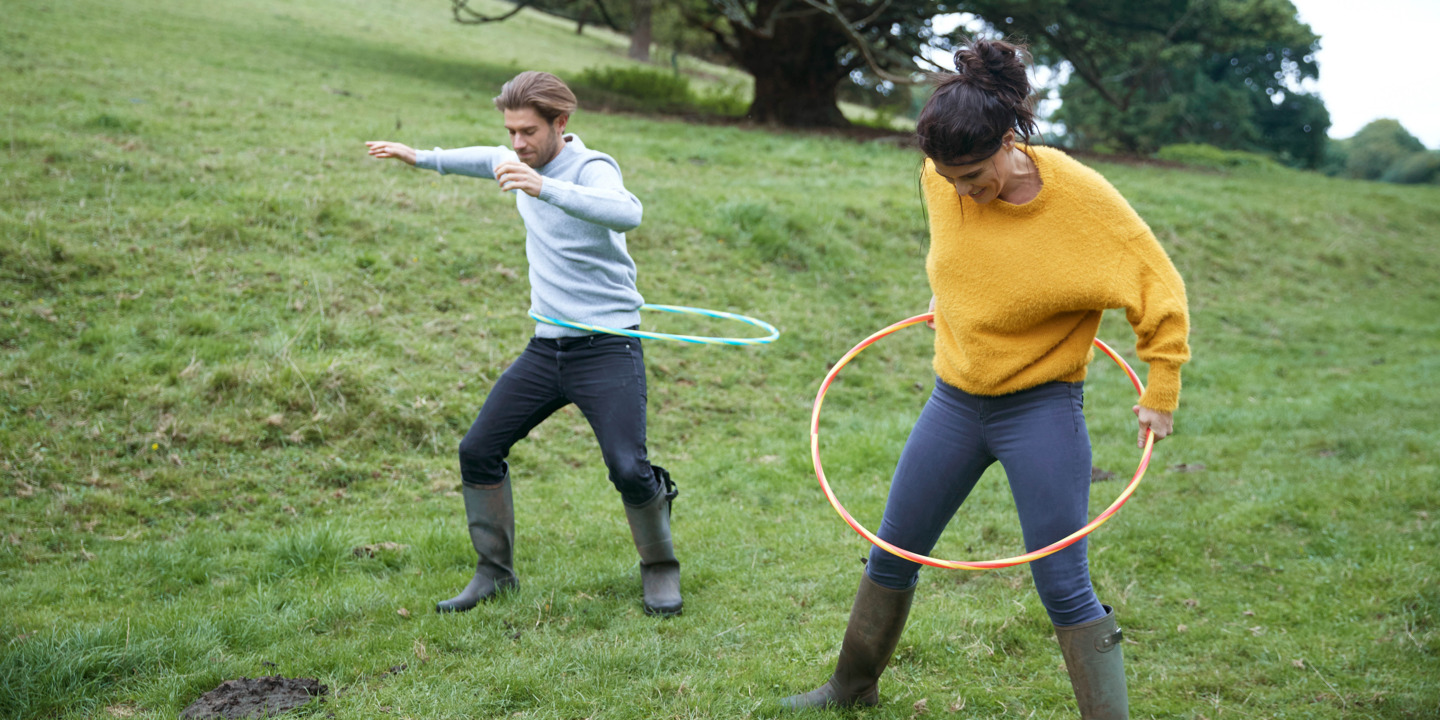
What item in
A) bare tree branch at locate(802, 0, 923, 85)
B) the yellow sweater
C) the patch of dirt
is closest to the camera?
the yellow sweater

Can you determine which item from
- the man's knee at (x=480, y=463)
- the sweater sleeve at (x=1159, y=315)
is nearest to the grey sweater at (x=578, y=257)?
the man's knee at (x=480, y=463)

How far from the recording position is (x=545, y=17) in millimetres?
43344

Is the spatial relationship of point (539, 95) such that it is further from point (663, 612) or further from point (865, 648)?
point (865, 648)

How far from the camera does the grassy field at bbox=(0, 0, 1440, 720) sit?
3.83 m

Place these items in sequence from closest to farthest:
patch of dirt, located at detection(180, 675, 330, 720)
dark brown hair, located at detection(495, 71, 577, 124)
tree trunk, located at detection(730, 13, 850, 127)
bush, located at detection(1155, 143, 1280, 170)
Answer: patch of dirt, located at detection(180, 675, 330, 720) → dark brown hair, located at detection(495, 71, 577, 124) → tree trunk, located at detection(730, 13, 850, 127) → bush, located at detection(1155, 143, 1280, 170)

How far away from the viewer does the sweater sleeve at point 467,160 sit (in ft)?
14.0

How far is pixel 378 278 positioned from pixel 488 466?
4319mm

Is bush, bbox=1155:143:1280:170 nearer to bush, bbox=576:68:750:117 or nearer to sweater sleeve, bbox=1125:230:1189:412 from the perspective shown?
bush, bbox=576:68:750:117

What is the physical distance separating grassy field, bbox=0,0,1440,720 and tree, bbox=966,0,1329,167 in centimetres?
789

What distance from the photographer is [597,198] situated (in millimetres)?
3693

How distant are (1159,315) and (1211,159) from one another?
24.7m

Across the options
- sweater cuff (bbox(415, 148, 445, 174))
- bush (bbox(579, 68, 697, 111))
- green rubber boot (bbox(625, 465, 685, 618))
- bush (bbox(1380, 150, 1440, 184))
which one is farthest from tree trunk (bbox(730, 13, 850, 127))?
bush (bbox(1380, 150, 1440, 184))

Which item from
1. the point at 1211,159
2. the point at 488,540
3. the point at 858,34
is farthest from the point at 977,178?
the point at 1211,159

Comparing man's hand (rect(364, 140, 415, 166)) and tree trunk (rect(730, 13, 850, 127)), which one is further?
tree trunk (rect(730, 13, 850, 127))
